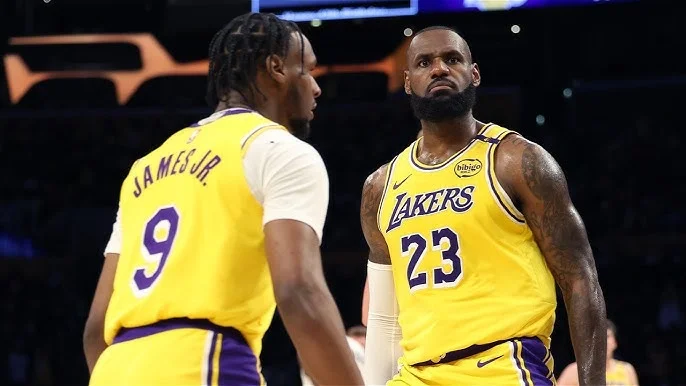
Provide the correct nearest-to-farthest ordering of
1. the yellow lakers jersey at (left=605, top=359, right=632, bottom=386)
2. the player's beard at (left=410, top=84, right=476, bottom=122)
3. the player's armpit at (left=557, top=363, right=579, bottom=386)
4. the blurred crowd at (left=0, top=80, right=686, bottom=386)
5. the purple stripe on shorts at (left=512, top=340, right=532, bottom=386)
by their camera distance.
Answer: the purple stripe on shorts at (left=512, top=340, right=532, bottom=386) → the player's beard at (left=410, top=84, right=476, bottom=122) → the player's armpit at (left=557, top=363, right=579, bottom=386) → the yellow lakers jersey at (left=605, top=359, right=632, bottom=386) → the blurred crowd at (left=0, top=80, right=686, bottom=386)

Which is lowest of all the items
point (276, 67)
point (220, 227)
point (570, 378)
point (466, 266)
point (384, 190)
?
point (570, 378)

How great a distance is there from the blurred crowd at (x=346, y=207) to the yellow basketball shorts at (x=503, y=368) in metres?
9.46

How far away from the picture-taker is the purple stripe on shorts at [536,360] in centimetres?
321

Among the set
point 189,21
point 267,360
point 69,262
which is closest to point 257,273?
point 189,21

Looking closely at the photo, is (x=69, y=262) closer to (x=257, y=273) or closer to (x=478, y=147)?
(x=478, y=147)

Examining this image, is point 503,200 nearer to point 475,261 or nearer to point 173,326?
point 475,261

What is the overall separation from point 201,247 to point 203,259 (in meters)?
0.03

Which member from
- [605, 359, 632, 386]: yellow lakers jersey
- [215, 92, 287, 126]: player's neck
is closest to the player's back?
[215, 92, 287, 126]: player's neck

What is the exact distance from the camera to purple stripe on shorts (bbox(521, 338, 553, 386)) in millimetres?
3209

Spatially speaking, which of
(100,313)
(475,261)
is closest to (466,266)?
(475,261)

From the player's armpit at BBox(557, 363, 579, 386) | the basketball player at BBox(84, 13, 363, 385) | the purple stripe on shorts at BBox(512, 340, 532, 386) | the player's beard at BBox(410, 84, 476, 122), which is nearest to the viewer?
the basketball player at BBox(84, 13, 363, 385)

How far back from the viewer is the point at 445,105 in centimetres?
366

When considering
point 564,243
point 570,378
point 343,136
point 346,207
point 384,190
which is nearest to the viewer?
point 564,243

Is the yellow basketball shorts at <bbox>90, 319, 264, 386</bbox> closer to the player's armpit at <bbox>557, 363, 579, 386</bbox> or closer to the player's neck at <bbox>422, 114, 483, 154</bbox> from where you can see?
the player's neck at <bbox>422, 114, 483, 154</bbox>
